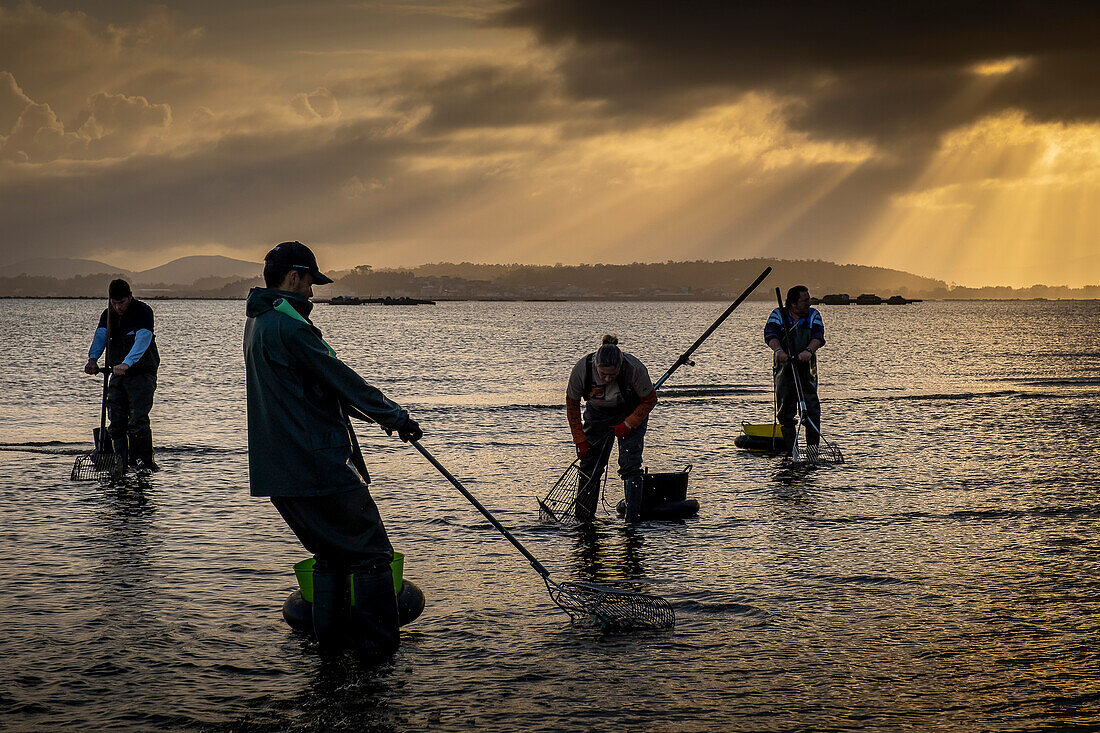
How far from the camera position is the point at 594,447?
381 inches

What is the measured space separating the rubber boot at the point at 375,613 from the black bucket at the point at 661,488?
4.22 meters

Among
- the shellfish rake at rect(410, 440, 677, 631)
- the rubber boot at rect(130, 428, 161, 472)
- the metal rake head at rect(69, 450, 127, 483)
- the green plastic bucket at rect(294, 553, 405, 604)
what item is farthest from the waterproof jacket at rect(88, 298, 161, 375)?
the shellfish rake at rect(410, 440, 677, 631)

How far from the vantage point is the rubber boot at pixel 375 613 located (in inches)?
228

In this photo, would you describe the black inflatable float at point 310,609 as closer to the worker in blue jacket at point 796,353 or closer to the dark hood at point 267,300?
the dark hood at point 267,300

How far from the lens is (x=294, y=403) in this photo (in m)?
5.47

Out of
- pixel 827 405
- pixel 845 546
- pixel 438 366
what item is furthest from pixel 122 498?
pixel 438 366

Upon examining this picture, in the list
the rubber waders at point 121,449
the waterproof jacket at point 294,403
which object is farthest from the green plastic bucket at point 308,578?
the rubber waders at point 121,449

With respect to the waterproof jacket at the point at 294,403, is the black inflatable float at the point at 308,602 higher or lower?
lower

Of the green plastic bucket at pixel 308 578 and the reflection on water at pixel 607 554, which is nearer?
the green plastic bucket at pixel 308 578

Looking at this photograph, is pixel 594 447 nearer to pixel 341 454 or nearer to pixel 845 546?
pixel 845 546

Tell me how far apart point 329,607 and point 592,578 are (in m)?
2.50

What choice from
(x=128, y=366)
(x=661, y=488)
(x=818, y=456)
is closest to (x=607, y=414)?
(x=661, y=488)

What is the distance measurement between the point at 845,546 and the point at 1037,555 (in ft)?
4.95

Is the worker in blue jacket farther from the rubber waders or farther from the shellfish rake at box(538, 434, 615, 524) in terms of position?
the rubber waders
